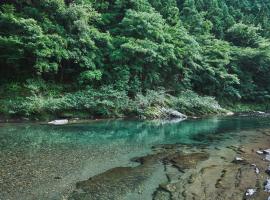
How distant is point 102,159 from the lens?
514 inches

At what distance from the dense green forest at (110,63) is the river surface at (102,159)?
545cm

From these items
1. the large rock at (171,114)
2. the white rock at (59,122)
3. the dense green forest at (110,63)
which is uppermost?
the dense green forest at (110,63)

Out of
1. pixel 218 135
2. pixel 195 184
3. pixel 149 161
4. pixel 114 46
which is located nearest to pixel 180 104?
pixel 114 46

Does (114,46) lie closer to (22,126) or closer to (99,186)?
(22,126)

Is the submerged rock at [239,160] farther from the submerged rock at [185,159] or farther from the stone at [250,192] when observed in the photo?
the stone at [250,192]

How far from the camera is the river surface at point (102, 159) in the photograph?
9367mm

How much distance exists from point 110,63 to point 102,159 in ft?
60.6

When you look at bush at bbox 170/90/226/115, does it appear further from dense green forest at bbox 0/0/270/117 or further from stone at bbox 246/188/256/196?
stone at bbox 246/188/256/196

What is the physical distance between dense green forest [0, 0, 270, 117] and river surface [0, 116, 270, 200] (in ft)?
17.9

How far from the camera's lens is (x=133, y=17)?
31.8 meters

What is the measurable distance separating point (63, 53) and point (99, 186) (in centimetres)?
1808

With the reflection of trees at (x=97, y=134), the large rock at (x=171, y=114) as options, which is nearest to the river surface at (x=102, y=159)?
the reflection of trees at (x=97, y=134)

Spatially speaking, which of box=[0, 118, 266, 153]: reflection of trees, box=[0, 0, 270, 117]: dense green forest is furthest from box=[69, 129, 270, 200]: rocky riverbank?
box=[0, 0, 270, 117]: dense green forest

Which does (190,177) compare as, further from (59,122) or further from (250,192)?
(59,122)
